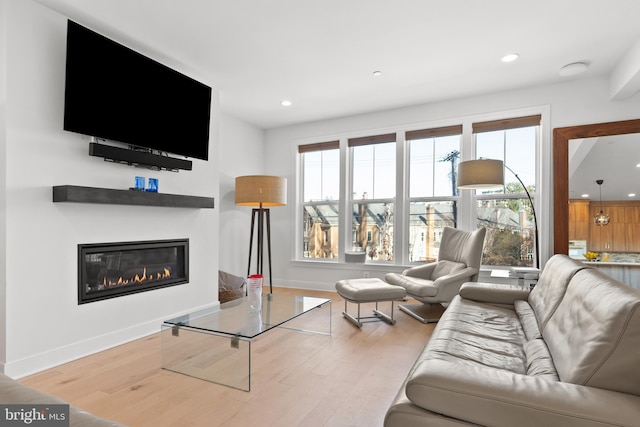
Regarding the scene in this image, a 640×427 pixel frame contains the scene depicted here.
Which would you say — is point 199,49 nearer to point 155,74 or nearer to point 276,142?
point 155,74

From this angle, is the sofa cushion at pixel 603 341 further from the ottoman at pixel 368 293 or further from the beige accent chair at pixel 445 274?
the beige accent chair at pixel 445 274

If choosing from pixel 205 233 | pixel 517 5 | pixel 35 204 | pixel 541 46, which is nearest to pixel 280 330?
Answer: pixel 205 233

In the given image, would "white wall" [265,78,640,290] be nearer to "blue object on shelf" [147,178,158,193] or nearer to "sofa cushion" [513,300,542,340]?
"sofa cushion" [513,300,542,340]

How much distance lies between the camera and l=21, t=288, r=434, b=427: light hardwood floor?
1.87m

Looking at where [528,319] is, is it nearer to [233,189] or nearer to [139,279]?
[139,279]

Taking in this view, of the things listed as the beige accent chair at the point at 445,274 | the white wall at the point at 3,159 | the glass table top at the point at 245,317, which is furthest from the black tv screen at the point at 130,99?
the beige accent chair at the point at 445,274

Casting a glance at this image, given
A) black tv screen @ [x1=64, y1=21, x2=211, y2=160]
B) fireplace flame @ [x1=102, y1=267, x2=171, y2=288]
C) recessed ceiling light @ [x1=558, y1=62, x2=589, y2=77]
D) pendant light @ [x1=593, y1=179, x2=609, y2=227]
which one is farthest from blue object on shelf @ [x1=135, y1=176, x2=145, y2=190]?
pendant light @ [x1=593, y1=179, x2=609, y2=227]

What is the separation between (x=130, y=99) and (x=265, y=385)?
2485 millimetres

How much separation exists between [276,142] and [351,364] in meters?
4.02

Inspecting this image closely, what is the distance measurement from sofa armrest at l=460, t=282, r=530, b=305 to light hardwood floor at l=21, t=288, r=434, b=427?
24.1 inches

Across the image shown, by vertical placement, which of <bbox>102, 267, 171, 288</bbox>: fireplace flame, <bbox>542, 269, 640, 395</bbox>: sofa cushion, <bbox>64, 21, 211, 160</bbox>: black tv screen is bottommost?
<bbox>102, 267, 171, 288</bbox>: fireplace flame

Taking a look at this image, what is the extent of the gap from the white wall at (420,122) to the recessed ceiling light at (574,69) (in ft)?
1.18

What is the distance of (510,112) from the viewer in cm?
421

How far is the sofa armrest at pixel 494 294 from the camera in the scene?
2.64m
